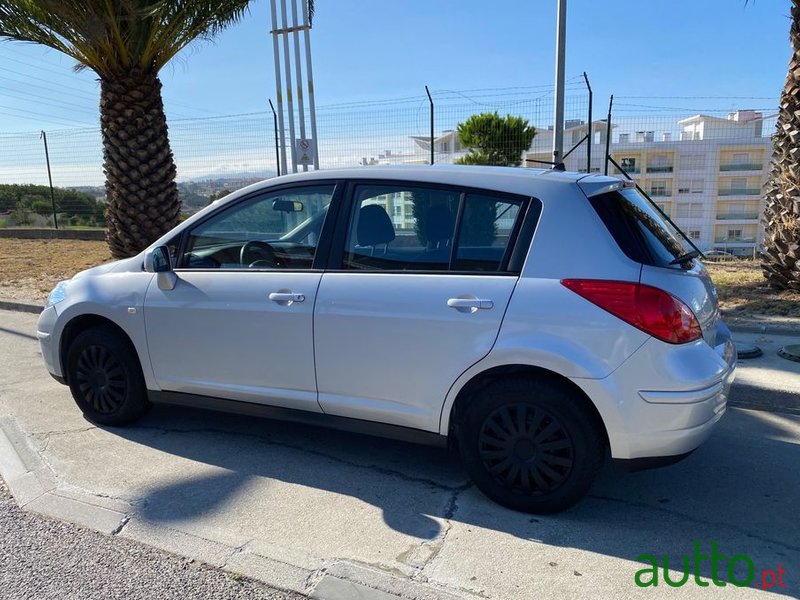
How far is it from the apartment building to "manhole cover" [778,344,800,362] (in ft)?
27.1

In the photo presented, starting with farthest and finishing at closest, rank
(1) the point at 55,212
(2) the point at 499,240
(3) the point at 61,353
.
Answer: (1) the point at 55,212
(3) the point at 61,353
(2) the point at 499,240

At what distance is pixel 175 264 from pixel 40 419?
171cm

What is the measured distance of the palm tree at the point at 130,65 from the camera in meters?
9.23

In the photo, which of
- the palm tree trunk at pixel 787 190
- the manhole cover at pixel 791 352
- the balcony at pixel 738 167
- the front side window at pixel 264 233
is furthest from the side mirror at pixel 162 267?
the balcony at pixel 738 167

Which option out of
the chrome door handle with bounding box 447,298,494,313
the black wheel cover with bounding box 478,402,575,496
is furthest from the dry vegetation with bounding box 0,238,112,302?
the black wheel cover with bounding box 478,402,575,496

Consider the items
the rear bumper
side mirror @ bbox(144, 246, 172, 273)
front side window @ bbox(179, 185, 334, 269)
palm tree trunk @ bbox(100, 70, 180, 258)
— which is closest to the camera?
the rear bumper

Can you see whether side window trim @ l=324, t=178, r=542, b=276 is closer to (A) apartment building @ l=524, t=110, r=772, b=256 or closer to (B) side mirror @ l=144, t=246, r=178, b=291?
(B) side mirror @ l=144, t=246, r=178, b=291

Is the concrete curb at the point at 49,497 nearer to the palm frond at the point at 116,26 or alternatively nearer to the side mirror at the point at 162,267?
the side mirror at the point at 162,267

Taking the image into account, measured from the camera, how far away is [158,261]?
4035mm

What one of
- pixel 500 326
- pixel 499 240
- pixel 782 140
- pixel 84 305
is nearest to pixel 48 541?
pixel 84 305

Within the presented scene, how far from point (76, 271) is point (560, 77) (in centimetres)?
897

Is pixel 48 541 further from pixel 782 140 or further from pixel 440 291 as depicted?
pixel 782 140

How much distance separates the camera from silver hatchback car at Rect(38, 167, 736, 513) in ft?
9.81

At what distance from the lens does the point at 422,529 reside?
3.13m
